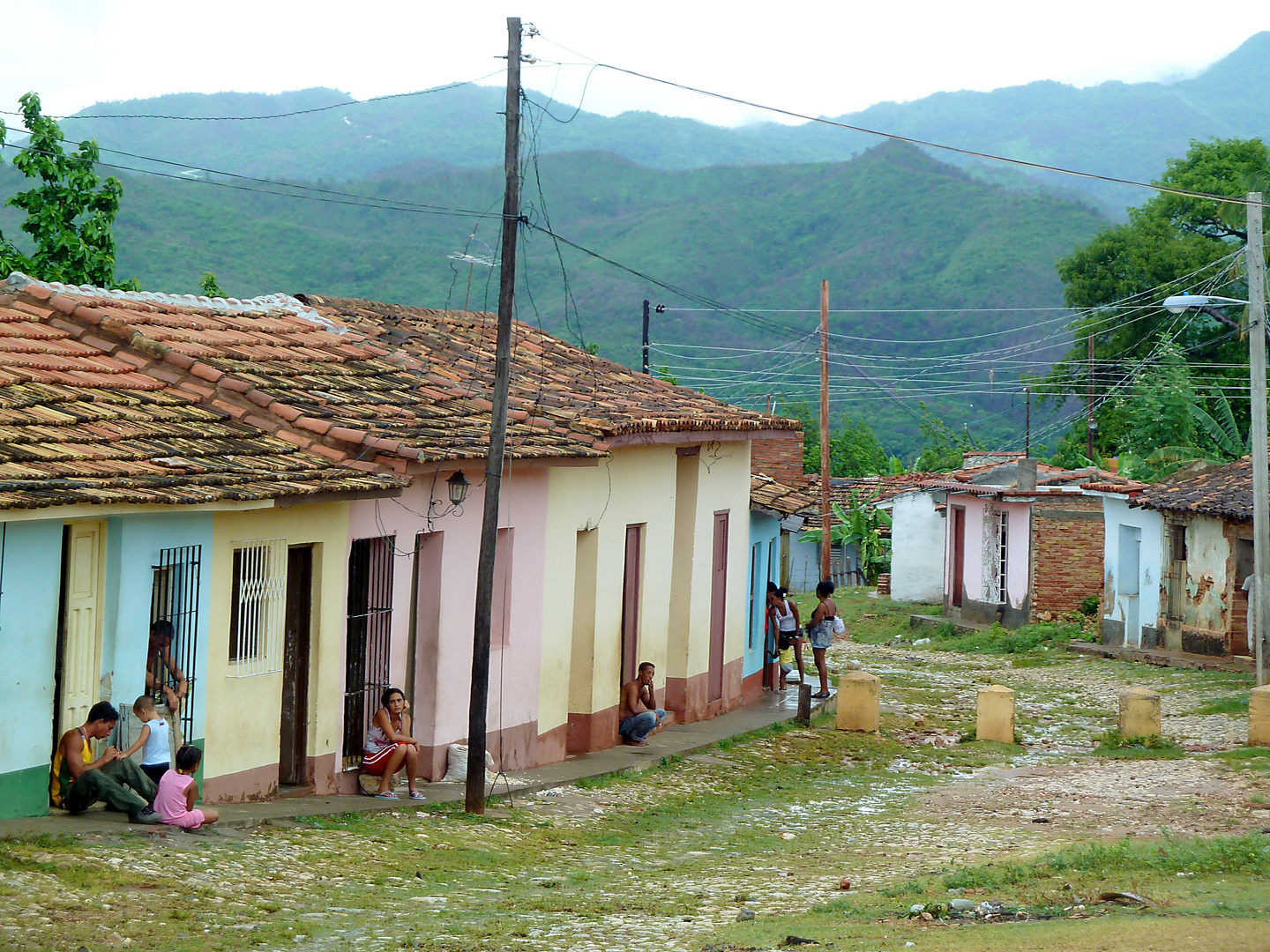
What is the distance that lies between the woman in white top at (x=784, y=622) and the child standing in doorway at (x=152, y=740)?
12691 mm

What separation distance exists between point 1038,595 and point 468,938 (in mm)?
25843

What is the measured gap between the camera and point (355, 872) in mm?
9117

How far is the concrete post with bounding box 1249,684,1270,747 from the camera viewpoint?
54.4ft

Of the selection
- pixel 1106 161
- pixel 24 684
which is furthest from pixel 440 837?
pixel 1106 161

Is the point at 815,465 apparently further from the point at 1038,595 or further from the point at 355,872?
the point at 355,872

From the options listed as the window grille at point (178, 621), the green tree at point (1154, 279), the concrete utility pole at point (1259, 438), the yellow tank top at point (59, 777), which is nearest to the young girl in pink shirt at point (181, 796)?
the yellow tank top at point (59, 777)

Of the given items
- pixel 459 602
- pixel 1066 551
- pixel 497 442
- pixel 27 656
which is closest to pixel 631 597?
pixel 459 602

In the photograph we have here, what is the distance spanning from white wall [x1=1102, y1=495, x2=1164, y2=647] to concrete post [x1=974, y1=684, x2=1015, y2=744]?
1019 cm

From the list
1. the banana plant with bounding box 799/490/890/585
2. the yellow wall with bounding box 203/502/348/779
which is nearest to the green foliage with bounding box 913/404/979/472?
the banana plant with bounding box 799/490/890/585

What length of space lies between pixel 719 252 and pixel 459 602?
84.3 metres

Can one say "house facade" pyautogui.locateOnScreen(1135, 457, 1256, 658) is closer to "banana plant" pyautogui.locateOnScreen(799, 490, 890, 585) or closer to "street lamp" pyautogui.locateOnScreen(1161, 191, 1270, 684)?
"street lamp" pyautogui.locateOnScreen(1161, 191, 1270, 684)

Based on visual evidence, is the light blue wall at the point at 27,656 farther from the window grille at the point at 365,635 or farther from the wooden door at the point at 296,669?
the window grille at the point at 365,635

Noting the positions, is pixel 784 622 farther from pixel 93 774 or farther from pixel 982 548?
pixel 93 774

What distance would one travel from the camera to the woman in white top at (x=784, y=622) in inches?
834
